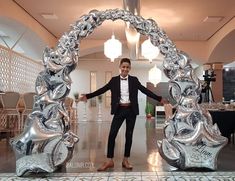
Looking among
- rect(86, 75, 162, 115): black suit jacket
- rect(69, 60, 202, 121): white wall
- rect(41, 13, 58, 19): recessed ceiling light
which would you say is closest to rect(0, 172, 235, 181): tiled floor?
rect(86, 75, 162, 115): black suit jacket

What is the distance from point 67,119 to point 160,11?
192 inches

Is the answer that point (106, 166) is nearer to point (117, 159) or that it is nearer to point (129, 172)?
point (129, 172)

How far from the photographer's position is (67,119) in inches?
150

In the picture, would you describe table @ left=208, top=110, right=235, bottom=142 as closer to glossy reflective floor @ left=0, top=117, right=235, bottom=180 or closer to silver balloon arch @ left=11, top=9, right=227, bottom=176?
glossy reflective floor @ left=0, top=117, right=235, bottom=180

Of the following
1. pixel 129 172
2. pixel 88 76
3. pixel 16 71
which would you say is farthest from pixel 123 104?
pixel 88 76

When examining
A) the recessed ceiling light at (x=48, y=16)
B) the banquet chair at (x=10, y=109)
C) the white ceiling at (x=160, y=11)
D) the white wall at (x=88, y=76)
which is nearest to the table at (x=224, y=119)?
the white ceiling at (x=160, y=11)

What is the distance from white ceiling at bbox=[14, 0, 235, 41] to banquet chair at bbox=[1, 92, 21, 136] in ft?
6.98

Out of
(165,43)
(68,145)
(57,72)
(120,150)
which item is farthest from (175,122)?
(120,150)

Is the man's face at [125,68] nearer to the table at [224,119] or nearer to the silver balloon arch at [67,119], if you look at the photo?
the silver balloon arch at [67,119]

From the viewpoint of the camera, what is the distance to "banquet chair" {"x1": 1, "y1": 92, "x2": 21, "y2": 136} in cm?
717

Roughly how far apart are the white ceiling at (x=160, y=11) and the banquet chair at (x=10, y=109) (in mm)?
2129

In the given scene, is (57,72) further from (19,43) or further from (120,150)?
(19,43)

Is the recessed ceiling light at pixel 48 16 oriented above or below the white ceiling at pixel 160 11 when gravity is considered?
above

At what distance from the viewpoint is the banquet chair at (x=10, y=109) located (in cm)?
717
